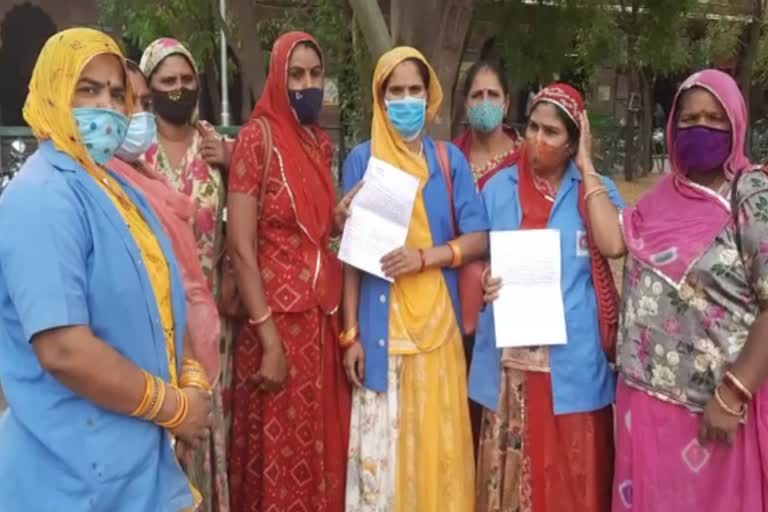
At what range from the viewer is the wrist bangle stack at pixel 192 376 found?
2102 mm

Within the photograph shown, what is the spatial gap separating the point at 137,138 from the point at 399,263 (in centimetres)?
94

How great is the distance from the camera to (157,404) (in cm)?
189

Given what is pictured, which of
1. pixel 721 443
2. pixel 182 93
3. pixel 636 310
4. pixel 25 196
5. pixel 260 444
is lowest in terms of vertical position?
pixel 260 444

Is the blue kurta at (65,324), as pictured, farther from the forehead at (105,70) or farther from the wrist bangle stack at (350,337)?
the wrist bangle stack at (350,337)

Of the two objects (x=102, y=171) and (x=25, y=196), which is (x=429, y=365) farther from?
(x=25, y=196)

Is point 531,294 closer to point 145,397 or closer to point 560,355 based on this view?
point 560,355

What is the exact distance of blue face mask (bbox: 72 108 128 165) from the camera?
76.4 inches

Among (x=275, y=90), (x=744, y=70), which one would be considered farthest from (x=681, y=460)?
(x=744, y=70)

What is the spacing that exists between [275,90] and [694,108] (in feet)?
4.46

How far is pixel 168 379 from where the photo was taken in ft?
6.61

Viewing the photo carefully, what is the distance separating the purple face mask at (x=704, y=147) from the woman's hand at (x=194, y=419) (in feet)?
4.98

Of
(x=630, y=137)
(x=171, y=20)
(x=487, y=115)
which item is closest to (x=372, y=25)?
(x=487, y=115)

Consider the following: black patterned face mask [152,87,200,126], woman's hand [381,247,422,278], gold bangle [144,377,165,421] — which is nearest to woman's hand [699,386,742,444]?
woman's hand [381,247,422,278]

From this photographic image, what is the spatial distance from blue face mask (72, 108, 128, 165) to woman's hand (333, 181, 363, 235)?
3.59 feet
